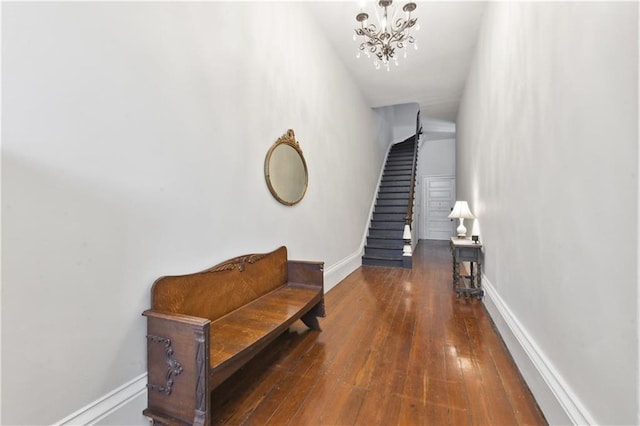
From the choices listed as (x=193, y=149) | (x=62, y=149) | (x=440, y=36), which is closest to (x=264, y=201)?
(x=193, y=149)

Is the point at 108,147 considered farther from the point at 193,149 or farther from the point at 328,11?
the point at 328,11

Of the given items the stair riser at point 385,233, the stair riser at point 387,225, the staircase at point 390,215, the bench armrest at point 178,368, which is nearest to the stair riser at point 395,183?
the staircase at point 390,215

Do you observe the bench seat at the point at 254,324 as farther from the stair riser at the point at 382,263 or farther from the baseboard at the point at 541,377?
the stair riser at the point at 382,263

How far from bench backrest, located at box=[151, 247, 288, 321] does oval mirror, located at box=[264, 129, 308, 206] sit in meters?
0.62

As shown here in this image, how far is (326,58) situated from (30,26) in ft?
12.1

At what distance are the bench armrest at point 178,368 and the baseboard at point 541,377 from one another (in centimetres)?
172

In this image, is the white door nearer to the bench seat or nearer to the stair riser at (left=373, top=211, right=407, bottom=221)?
the stair riser at (left=373, top=211, right=407, bottom=221)

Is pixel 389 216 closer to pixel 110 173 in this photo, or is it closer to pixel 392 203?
pixel 392 203

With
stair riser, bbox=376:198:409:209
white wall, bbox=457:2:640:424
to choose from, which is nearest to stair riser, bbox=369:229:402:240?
stair riser, bbox=376:198:409:209

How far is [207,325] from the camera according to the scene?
1.40 meters

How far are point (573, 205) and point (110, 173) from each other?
7.44 ft

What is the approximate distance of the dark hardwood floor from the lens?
1.66 metres

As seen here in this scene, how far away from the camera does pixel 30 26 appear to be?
1183mm

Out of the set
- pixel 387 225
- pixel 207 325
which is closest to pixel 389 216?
pixel 387 225
